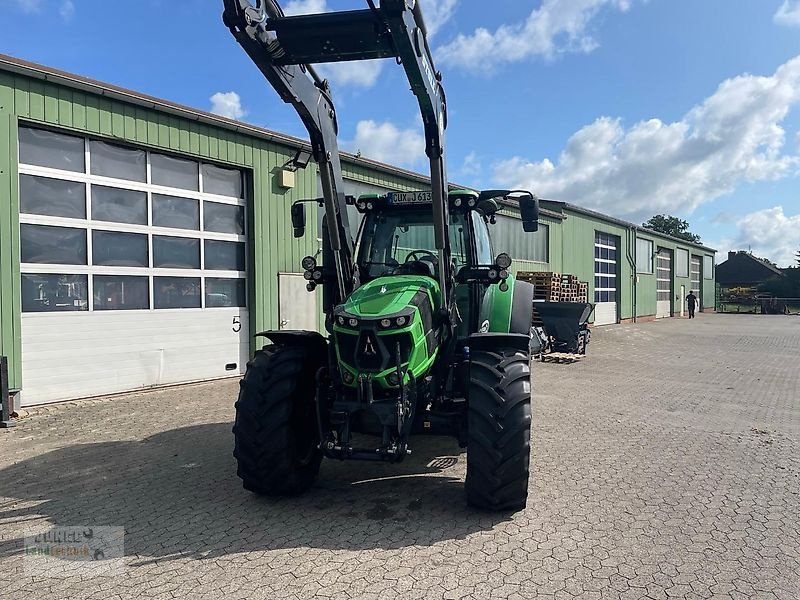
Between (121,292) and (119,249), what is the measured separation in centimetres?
69

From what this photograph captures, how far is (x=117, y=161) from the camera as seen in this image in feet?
29.9

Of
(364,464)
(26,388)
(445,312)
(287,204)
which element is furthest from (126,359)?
(445,312)

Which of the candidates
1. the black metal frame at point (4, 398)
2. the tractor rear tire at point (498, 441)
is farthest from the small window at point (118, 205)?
the tractor rear tire at point (498, 441)

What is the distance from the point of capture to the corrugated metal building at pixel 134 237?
8039 millimetres

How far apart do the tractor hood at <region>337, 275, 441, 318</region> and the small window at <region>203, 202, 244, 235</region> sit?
20.7 ft

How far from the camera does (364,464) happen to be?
5.55m

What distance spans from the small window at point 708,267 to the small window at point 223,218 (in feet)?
135

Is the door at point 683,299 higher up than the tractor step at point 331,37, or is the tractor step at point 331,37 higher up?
the tractor step at point 331,37

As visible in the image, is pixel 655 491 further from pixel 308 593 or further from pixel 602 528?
pixel 308 593

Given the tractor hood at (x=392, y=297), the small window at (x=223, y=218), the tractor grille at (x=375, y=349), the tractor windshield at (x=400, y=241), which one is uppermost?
the small window at (x=223, y=218)

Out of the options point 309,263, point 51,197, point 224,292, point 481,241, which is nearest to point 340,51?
point 309,263

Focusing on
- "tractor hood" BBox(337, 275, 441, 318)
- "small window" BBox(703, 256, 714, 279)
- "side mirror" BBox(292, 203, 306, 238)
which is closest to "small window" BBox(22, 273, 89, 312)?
"side mirror" BBox(292, 203, 306, 238)

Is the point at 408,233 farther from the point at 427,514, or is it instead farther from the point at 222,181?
the point at 222,181

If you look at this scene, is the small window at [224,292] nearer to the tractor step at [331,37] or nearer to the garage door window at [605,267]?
the tractor step at [331,37]
